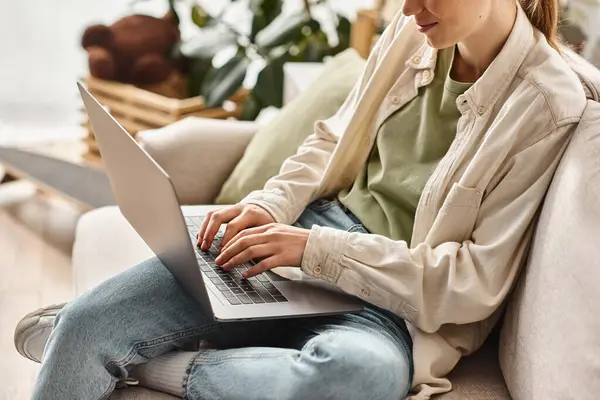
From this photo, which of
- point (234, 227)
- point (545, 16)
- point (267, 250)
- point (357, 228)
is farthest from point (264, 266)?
point (545, 16)

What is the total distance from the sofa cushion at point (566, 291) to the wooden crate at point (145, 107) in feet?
5.09

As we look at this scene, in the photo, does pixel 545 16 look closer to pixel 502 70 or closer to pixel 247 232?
pixel 502 70

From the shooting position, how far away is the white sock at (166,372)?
1.27m

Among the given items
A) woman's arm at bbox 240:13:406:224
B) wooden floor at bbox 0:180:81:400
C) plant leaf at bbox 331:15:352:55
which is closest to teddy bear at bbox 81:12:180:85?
wooden floor at bbox 0:180:81:400

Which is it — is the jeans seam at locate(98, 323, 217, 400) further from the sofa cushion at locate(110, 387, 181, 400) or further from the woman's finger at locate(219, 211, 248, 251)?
the woman's finger at locate(219, 211, 248, 251)

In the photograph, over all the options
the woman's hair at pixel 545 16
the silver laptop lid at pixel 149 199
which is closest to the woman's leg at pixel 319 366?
the silver laptop lid at pixel 149 199

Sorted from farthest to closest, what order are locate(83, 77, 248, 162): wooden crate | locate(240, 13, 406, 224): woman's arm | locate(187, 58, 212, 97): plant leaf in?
locate(187, 58, 212, 97): plant leaf
locate(83, 77, 248, 162): wooden crate
locate(240, 13, 406, 224): woman's arm

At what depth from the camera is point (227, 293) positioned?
1.27m

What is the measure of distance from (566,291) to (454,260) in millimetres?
171

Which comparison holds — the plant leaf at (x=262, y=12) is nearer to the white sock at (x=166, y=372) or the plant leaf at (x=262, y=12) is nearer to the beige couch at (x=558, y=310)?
the beige couch at (x=558, y=310)

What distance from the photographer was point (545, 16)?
140 centimetres

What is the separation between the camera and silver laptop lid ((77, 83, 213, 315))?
111cm

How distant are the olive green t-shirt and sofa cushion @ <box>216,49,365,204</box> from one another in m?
0.33

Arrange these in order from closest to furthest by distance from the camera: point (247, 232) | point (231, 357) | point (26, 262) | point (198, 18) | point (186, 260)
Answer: point (186, 260) → point (231, 357) → point (247, 232) → point (26, 262) → point (198, 18)
